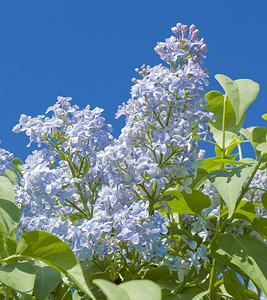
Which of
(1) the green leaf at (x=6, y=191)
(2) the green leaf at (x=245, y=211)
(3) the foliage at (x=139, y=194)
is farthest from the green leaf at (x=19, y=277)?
(2) the green leaf at (x=245, y=211)

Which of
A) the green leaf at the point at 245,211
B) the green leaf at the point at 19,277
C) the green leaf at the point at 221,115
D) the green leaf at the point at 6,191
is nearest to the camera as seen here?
the green leaf at the point at 19,277

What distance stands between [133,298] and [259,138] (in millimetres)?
666

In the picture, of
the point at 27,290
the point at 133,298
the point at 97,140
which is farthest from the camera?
the point at 97,140

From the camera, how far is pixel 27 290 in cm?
68

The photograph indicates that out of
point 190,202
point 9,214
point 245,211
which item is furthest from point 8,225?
point 245,211

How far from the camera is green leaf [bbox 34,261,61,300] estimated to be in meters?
0.74

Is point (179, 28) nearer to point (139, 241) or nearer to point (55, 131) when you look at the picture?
point (55, 131)

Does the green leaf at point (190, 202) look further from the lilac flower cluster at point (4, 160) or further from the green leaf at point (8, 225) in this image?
the lilac flower cluster at point (4, 160)

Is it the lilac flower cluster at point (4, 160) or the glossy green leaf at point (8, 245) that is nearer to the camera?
the glossy green leaf at point (8, 245)

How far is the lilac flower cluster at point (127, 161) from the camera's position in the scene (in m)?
0.78

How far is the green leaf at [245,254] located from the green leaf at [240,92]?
229 millimetres

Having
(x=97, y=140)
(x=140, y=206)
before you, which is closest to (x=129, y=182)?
(x=140, y=206)

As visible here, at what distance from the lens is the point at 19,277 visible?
701 mm

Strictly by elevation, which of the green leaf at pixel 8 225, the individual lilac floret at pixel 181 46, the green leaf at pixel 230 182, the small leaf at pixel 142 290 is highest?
the individual lilac floret at pixel 181 46
